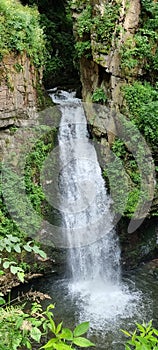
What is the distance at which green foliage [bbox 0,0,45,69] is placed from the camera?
721 centimetres

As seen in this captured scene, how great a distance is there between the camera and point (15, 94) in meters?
7.49

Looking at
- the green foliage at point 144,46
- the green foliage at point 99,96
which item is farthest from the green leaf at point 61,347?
the green foliage at point 99,96

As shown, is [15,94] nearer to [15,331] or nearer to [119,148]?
[119,148]

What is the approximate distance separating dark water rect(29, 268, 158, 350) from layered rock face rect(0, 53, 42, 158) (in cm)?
321

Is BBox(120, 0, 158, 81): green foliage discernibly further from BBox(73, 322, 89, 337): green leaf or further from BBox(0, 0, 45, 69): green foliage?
BBox(73, 322, 89, 337): green leaf

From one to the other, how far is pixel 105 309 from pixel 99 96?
453 cm

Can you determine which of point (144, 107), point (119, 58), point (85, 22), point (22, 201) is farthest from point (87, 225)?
point (85, 22)

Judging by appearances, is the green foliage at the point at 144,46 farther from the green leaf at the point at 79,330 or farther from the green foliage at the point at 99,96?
the green leaf at the point at 79,330

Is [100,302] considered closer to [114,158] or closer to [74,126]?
[114,158]

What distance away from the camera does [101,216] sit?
787cm

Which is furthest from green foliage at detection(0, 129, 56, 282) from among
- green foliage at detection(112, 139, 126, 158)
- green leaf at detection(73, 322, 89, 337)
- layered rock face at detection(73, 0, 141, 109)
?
green leaf at detection(73, 322, 89, 337)

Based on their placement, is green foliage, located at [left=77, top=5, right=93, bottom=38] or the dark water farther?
green foliage, located at [left=77, top=5, right=93, bottom=38]

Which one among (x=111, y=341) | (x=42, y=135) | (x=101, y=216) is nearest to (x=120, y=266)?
(x=101, y=216)

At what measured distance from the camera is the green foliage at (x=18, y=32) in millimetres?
7211
